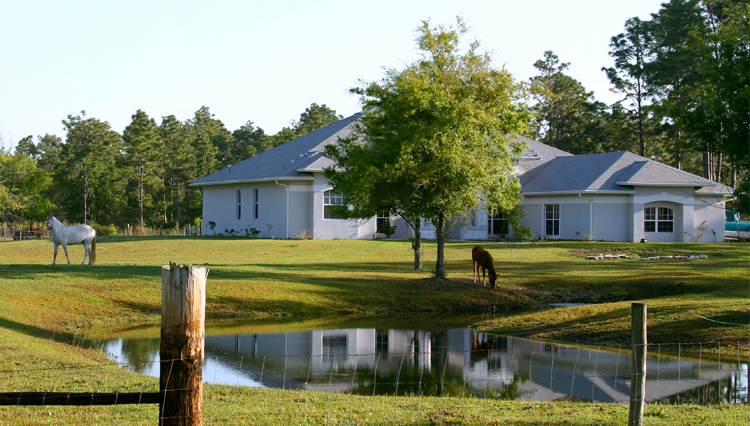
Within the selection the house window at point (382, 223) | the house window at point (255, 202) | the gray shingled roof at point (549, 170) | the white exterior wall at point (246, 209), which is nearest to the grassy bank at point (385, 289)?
the house window at point (382, 223)

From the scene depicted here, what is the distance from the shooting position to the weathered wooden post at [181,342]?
17.9 feet

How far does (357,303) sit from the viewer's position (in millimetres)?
19125

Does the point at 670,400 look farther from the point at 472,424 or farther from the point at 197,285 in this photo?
the point at 197,285

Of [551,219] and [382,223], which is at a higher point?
[551,219]

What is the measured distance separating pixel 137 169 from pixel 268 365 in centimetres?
5105

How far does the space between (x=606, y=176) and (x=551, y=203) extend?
3.22m

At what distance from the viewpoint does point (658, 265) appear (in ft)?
86.9

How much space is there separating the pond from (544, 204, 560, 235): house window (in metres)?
24.5

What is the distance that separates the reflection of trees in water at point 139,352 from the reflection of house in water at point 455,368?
1.04 meters

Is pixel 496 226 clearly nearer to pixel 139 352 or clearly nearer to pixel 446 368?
pixel 446 368

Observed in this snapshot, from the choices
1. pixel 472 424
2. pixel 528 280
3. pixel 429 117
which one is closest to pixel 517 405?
pixel 472 424

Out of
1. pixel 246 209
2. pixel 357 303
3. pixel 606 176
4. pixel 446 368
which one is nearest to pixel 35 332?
pixel 357 303

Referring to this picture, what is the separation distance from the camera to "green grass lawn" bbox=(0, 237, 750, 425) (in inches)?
318

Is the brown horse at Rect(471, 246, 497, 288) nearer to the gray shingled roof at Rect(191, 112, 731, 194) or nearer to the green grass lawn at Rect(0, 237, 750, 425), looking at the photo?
the green grass lawn at Rect(0, 237, 750, 425)
